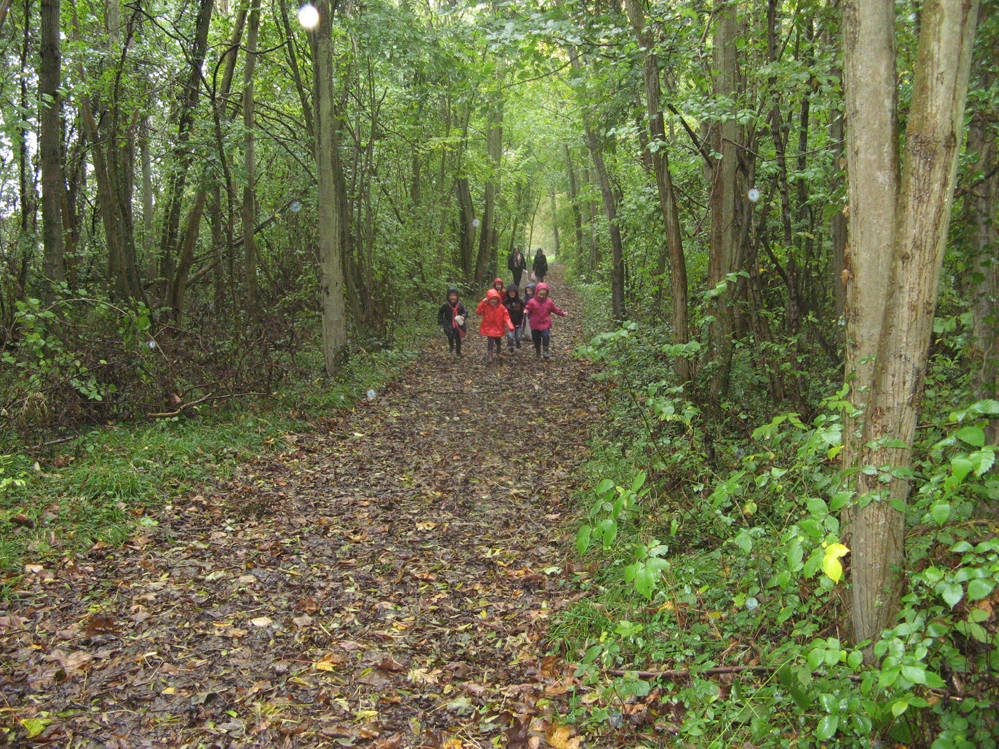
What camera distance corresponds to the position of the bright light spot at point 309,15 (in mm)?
9953

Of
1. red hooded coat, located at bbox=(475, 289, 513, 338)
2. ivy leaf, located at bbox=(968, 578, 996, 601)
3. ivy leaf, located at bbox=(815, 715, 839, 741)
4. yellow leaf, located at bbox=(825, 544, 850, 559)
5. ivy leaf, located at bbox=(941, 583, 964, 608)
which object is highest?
red hooded coat, located at bbox=(475, 289, 513, 338)

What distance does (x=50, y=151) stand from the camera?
7.86 m

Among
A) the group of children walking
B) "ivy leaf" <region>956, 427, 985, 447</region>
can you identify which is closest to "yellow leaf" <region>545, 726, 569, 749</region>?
"ivy leaf" <region>956, 427, 985, 447</region>

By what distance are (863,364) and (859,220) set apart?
67cm

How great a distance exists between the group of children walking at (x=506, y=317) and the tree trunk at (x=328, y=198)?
317 cm

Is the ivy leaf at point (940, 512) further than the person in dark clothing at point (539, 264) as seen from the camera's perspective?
No

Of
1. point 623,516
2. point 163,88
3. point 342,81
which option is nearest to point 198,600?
point 623,516

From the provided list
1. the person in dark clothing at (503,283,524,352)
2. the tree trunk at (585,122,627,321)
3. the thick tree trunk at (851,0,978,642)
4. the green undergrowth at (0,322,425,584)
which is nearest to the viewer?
the thick tree trunk at (851,0,978,642)

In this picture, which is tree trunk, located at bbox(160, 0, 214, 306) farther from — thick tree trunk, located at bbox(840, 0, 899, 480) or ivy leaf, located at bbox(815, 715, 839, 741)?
ivy leaf, located at bbox(815, 715, 839, 741)

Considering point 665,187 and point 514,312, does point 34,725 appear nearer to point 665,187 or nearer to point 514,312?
point 665,187

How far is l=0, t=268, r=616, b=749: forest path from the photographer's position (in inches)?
143

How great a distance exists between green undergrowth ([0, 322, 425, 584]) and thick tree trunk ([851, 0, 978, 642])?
5375 mm

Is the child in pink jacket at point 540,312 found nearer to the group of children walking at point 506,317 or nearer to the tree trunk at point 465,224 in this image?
the group of children walking at point 506,317

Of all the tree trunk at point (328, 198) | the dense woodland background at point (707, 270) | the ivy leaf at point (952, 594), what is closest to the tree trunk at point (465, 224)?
the dense woodland background at point (707, 270)
